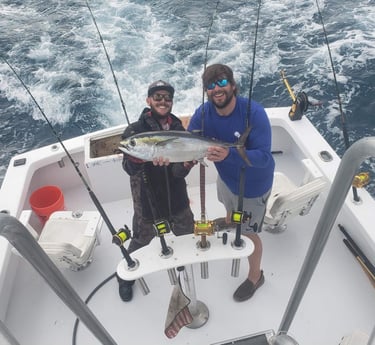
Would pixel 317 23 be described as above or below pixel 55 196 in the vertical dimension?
below

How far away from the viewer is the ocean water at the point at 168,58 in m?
7.20

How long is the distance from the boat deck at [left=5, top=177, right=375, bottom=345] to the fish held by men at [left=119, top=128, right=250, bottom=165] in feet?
4.52

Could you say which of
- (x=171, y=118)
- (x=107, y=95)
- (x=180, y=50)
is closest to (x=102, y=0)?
(x=180, y=50)

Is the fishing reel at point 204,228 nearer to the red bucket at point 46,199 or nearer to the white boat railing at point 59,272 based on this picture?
the white boat railing at point 59,272

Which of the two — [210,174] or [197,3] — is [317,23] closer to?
[197,3]

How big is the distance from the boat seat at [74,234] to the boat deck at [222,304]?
352 millimetres

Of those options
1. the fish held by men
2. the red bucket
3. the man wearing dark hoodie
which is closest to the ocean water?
the red bucket

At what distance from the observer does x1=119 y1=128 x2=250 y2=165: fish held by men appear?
207cm

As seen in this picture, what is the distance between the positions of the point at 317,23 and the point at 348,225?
768cm

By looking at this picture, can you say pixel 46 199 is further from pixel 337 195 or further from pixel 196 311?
pixel 337 195

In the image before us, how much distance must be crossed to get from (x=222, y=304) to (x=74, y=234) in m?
1.39

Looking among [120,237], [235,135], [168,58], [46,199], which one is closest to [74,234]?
[46,199]

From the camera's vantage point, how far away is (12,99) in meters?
7.98

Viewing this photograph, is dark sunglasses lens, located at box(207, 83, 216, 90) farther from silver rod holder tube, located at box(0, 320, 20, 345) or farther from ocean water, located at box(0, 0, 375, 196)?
ocean water, located at box(0, 0, 375, 196)
